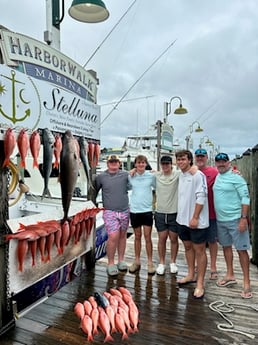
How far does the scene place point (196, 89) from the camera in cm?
2111

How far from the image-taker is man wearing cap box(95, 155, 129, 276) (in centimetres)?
342

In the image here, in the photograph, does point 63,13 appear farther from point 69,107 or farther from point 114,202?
point 114,202

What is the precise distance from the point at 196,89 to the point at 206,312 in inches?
807

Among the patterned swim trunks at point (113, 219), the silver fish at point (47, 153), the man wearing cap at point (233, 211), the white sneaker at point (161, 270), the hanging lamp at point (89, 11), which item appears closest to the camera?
the silver fish at point (47, 153)

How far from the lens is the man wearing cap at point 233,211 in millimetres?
2842

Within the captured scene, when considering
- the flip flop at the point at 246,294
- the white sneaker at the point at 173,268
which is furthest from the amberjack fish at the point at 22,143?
the flip flop at the point at 246,294

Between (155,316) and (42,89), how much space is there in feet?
7.56

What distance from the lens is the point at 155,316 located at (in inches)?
100

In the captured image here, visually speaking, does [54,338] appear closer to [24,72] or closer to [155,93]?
[24,72]

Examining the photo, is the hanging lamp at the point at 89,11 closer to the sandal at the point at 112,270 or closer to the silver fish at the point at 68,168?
the silver fish at the point at 68,168

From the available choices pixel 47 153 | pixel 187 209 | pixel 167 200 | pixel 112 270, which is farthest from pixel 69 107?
pixel 112 270

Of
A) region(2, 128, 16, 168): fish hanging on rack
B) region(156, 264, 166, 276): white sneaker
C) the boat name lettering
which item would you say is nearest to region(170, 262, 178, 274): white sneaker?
region(156, 264, 166, 276): white sneaker

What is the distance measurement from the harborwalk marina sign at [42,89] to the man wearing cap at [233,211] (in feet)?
5.30

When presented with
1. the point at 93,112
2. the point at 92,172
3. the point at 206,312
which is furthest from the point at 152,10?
the point at 206,312
